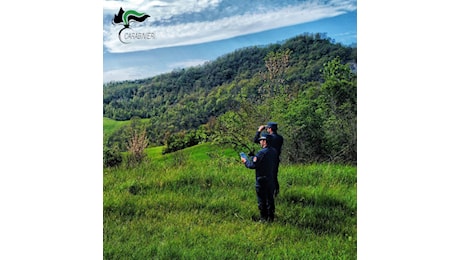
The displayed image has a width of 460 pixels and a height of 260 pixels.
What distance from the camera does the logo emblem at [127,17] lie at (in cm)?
752

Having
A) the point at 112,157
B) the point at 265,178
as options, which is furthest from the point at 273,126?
the point at 112,157

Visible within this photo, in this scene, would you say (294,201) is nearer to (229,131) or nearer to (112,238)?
(229,131)

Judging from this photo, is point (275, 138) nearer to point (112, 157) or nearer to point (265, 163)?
point (265, 163)

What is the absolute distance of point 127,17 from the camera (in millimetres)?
7531

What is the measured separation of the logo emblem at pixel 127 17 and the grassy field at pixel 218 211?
1.52m

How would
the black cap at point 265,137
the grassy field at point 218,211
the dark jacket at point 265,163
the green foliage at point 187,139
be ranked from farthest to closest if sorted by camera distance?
the green foliage at point 187,139 < the black cap at point 265,137 < the dark jacket at point 265,163 < the grassy field at point 218,211

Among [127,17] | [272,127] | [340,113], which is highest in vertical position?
[127,17]

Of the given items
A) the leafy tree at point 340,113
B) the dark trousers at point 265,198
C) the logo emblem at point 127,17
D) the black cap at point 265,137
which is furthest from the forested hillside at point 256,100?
the logo emblem at point 127,17

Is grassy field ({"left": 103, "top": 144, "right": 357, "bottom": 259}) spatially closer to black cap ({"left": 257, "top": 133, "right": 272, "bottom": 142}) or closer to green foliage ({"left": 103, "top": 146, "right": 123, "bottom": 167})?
green foliage ({"left": 103, "top": 146, "right": 123, "bottom": 167})

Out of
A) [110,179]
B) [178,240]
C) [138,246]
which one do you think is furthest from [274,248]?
[110,179]

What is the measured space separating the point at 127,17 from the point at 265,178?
243cm

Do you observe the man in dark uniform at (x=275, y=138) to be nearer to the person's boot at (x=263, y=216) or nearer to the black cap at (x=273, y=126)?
the black cap at (x=273, y=126)

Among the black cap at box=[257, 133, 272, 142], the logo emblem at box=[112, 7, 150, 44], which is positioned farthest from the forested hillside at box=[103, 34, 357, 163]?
the logo emblem at box=[112, 7, 150, 44]

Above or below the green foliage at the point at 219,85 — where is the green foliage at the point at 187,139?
below
